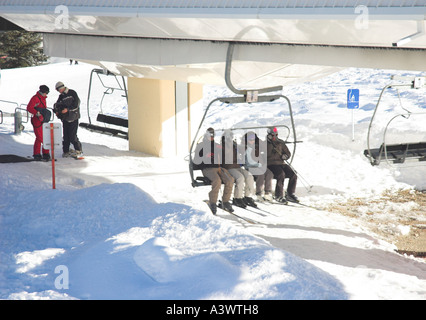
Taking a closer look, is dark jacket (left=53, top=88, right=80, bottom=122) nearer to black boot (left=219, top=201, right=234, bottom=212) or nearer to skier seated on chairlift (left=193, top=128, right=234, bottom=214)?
skier seated on chairlift (left=193, top=128, right=234, bottom=214)

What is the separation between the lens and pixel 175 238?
272 inches

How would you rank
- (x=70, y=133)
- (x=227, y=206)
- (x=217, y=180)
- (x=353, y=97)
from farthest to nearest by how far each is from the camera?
Result: (x=353, y=97), (x=70, y=133), (x=227, y=206), (x=217, y=180)

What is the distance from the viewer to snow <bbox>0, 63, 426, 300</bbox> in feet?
18.1

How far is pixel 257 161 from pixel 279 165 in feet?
1.72

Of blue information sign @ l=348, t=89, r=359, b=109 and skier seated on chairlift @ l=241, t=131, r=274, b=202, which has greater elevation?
blue information sign @ l=348, t=89, r=359, b=109

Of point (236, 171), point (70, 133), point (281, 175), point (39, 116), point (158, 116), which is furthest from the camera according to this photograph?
point (158, 116)

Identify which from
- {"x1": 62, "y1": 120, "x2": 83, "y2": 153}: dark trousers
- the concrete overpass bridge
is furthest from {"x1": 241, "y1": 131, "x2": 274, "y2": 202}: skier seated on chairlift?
{"x1": 62, "y1": 120, "x2": 83, "y2": 153}: dark trousers

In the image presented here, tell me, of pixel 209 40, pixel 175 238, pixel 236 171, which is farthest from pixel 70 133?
pixel 175 238

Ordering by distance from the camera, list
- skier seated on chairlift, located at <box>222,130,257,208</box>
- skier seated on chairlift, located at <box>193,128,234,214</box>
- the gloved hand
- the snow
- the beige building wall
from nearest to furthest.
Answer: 1. the snow
2. skier seated on chairlift, located at <box>193,128,234,214</box>
3. skier seated on chairlift, located at <box>222,130,257,208</box>
4. the gloved hand
5. the beige building wall

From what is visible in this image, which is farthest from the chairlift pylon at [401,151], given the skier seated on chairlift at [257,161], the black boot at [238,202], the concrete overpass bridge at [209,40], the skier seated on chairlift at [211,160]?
the skier seated on chairlift at [211,160]

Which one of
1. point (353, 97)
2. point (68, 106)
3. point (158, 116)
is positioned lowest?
point (158, 116)

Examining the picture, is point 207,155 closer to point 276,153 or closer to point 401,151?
point 276,153

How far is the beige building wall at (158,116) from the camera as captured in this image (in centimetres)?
1439

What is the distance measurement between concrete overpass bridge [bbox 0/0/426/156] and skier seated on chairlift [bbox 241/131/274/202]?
1.19 meters
